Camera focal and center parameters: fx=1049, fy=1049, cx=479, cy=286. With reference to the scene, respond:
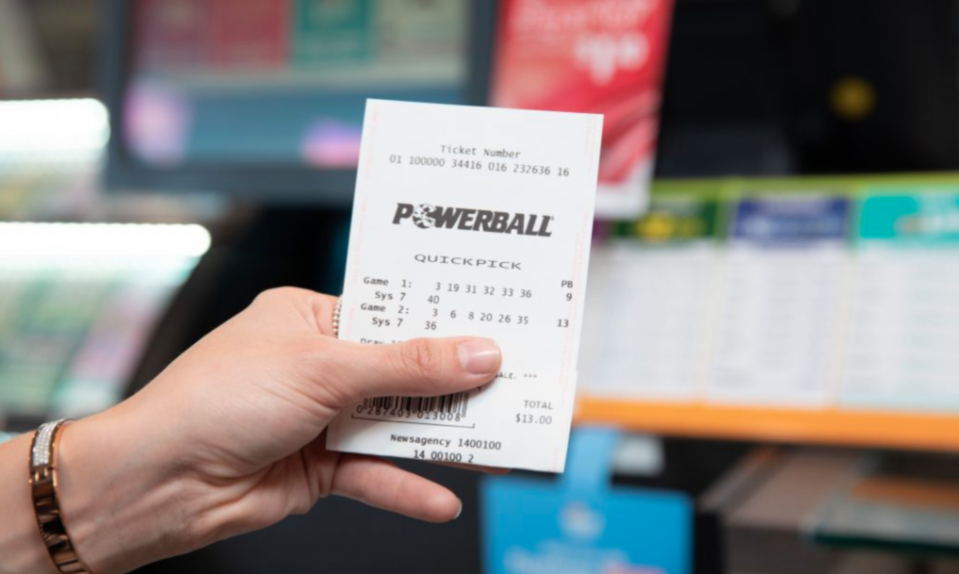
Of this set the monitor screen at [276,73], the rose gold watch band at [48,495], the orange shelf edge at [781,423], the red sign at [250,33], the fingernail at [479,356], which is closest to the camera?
the fingernail at [479,356]

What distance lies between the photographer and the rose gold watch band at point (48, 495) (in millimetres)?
974

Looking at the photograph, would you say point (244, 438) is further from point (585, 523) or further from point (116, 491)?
point (585, 523)

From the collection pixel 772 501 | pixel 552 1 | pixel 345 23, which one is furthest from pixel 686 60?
pixel 772 501

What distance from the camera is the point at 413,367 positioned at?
87cm

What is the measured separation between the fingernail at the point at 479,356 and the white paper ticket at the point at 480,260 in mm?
15

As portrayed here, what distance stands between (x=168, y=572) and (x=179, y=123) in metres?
1.01

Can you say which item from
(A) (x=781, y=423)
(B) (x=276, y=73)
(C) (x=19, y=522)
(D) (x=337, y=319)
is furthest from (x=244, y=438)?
(B) (x=276, y=73)

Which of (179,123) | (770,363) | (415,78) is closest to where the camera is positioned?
(770,363)

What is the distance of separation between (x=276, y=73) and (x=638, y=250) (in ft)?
3.11

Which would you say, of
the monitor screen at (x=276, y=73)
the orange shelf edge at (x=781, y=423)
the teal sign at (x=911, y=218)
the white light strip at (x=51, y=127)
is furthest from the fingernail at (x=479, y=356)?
the white light strip at (x=51, y=127)

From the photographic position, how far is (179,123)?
8.00 feet

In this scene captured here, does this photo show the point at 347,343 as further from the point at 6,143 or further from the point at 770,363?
the point at 6,143

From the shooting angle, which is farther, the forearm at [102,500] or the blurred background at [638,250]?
the blurred background at [638,250]

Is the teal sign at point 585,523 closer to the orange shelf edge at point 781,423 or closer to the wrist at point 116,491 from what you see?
the orange shelf edge at point 781,423
